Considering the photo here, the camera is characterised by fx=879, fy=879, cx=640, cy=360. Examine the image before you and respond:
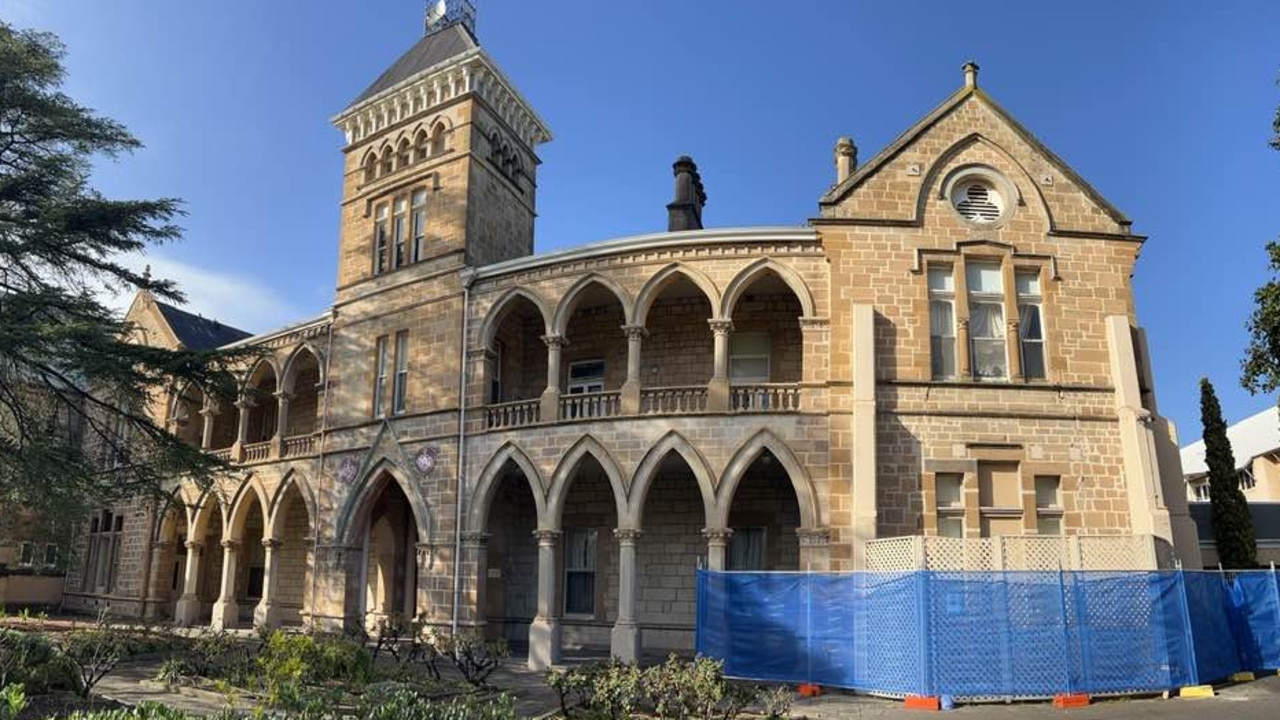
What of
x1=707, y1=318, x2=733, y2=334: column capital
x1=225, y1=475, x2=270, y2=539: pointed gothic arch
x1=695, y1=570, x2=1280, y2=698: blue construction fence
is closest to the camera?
x1=695, y1=570, x2=1280, y2=698: blue construction fence

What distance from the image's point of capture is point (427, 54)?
2497 centimetres

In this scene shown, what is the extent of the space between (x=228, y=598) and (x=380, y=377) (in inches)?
337

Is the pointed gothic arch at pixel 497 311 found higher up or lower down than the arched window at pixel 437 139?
lower down

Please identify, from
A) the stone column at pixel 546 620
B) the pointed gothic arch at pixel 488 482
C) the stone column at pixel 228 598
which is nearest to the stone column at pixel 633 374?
the pointed gothic arch at pixel 488 482

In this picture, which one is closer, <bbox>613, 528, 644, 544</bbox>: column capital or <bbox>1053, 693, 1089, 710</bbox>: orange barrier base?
<bbox>1053, 693, 1089, 710</bbox>: orange barrier base

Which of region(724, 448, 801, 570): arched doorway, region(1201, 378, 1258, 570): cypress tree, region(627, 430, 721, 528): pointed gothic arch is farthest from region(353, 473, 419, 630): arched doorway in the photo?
region(1201, 378, 1258, 570): cypress tree

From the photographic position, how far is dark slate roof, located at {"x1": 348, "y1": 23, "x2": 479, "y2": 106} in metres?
24.2

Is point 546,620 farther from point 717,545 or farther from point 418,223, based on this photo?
point 418,223

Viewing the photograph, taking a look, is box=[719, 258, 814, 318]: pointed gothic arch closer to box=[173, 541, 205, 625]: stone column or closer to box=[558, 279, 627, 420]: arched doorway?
box=[558, 279, 627, 420]: arched doorway

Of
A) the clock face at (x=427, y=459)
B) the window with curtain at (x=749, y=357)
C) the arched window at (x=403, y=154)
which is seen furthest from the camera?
the arched window at (x=403, y=154)

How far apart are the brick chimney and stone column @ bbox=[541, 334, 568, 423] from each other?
210 inches

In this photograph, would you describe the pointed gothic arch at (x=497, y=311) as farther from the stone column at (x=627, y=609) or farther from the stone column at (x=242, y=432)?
the stone column at (x=242, y=432)

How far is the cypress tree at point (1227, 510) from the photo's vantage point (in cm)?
2572

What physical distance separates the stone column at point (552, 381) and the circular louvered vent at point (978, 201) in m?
8.62
